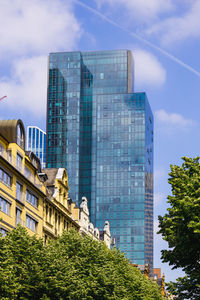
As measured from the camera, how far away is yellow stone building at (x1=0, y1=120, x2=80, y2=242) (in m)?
67.1

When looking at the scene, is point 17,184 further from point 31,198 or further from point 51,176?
point 51,176

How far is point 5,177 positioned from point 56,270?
50.8 ft

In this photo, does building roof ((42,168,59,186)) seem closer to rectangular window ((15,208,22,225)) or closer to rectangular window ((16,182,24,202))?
rectangular window ((16,182,24,202))

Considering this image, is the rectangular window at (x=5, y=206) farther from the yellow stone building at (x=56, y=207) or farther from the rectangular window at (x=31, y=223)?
the yellow stone building at (x=56, y=207)

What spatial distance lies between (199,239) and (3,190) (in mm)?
24726

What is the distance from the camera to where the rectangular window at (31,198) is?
75.3m

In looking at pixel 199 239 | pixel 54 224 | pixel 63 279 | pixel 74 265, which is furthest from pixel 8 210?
pixel 199 239

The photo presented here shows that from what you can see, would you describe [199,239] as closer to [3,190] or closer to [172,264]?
[172,264]

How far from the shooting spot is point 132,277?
82.6 m

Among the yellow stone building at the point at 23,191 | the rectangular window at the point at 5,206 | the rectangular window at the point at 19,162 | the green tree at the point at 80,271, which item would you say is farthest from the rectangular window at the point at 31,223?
the rectangular window at the point at 5,206

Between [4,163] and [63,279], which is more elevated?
[4,163]

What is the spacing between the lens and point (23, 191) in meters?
73.1

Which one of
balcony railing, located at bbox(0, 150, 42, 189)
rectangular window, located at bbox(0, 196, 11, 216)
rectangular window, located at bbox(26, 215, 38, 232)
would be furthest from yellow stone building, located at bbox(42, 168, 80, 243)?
rectangular window, located at bbox(0, 196, 11, 216)

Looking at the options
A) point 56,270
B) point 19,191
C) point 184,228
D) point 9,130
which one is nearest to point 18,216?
point 19,191
